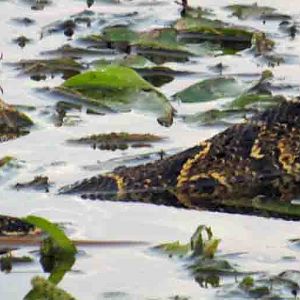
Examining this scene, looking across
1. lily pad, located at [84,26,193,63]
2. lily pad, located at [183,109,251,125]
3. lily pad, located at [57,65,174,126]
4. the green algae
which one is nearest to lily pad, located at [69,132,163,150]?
lily pad, located at [183,109,251,125]

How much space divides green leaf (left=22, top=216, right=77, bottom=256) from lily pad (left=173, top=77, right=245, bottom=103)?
2499 mm

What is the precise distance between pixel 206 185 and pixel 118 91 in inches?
57.4

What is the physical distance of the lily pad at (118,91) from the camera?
8.66 m

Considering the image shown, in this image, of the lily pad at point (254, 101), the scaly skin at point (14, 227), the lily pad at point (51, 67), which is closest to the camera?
the scaly skin at point (14, 227)

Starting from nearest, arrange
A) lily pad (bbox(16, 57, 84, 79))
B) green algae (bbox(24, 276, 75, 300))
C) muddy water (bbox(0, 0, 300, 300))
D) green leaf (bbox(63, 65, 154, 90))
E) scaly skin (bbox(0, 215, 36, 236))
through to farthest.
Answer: green algae (bbox(24, 276, 75, 300))
muddy water (bbox(0, 0, 300, 300))
scaly skin (bbox(0, 215, 36, 236))
green leaf (bbox(63, 65, 154, 90))
lily pad (bbox(16, 57, 84, 79))

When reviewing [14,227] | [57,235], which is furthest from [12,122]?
[57,235]

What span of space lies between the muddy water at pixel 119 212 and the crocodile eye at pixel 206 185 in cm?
30

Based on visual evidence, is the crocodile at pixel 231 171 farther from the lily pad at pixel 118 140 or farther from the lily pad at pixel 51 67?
the lily pad at pixel 51 67

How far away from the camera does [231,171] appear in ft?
24.5

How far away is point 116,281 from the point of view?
6.11 m

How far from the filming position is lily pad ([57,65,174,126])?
8.66 metres

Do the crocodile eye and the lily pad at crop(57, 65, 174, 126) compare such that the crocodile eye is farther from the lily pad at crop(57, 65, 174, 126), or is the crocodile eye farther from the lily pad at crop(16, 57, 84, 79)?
the lily pad at crop(16, 57, 84, 79)

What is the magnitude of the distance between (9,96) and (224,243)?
265 cm

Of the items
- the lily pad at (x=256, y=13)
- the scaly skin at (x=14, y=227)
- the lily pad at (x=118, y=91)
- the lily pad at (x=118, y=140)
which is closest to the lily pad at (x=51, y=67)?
the lily pad at (x=118, y=91)
